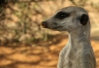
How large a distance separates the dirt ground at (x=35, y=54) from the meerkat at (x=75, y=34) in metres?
2.26

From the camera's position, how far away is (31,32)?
5.47 metres

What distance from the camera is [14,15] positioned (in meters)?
5.55

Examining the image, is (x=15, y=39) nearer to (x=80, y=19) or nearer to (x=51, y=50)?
(x=51, y=50)

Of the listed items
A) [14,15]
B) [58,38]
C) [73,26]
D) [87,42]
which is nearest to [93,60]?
[87,42]

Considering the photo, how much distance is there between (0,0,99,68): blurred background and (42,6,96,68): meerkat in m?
2.45

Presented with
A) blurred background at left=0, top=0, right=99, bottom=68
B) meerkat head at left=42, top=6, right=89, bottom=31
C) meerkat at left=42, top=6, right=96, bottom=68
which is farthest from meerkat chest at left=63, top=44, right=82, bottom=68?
blurred background at left=0, top=0, right=99, bottom=68

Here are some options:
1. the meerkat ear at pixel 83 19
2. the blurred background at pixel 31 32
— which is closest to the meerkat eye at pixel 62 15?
the meerkat ear at pixel 83 19

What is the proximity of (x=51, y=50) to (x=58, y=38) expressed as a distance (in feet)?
1.29

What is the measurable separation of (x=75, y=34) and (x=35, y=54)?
2699mm

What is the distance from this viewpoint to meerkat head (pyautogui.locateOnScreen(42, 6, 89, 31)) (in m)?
2.17

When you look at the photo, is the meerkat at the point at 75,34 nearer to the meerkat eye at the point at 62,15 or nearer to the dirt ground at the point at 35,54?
the meerkat eye at the point at 62,15

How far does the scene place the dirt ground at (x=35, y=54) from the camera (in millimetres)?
4523

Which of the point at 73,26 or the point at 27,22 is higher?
the point at 27,22

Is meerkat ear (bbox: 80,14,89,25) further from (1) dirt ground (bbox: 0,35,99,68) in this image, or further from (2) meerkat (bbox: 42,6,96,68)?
(1) dirt ground (bbox: 0,35,99,68)
